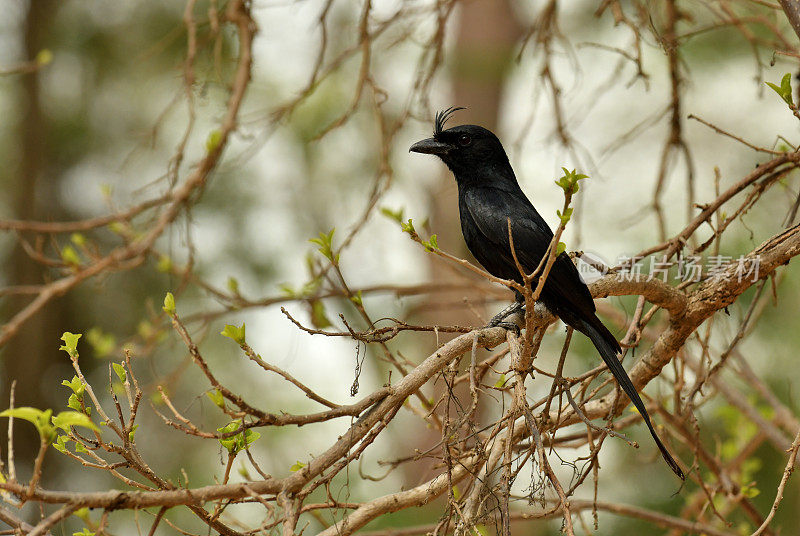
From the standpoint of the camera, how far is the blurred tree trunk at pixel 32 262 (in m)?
7.26

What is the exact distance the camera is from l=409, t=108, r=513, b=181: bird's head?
3.90 metres

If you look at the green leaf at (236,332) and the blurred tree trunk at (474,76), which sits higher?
the blurred tree trunk at (474,76)

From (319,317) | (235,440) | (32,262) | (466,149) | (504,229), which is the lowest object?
(235,440)

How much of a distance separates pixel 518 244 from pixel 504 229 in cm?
10

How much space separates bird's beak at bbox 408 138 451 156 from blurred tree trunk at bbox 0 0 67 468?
4.70m

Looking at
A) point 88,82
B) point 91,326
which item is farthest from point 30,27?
point 91,326

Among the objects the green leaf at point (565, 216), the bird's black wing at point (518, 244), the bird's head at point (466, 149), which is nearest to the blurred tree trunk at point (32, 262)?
the bird's head at point (466, 149)

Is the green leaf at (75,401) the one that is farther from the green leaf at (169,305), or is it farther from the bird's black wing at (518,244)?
the bird's black wing at (518,244)

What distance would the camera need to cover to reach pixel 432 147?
3.90m

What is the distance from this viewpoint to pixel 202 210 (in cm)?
848

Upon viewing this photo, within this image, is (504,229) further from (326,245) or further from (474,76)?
(474,76)

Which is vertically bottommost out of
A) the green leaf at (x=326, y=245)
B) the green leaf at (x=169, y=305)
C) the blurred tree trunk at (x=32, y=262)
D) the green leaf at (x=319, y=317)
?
the green leaf at (x=169, y=305)

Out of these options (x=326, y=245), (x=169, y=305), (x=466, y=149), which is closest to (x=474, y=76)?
(x=466, y=149)

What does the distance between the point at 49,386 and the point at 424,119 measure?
5352 mm
